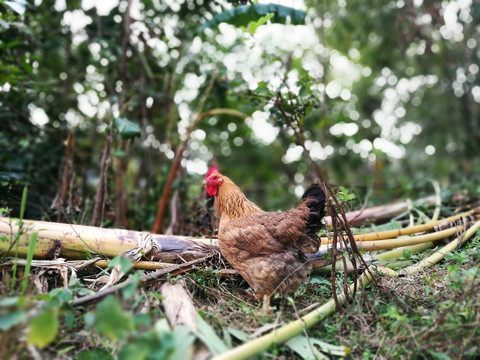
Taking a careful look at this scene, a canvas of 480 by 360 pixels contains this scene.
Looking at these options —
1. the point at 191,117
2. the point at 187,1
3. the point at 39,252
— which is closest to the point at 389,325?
the point at 39,252

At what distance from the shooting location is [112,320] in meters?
1.32

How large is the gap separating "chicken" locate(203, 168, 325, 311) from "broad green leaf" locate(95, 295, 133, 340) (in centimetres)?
129

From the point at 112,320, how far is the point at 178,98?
18.5 feet

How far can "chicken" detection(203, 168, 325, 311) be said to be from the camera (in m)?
2.48

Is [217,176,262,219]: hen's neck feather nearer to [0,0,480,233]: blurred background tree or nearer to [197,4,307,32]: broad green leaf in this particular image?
[0,0,480,233]: blurred background tree

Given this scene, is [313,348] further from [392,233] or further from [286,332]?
[392,233]

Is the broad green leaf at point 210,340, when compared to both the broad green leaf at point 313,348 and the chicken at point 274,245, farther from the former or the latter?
the chicken at point 274,245

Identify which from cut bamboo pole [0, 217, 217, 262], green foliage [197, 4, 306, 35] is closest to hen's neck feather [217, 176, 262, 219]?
cut bamboo pole [0, 217, 217, 262]

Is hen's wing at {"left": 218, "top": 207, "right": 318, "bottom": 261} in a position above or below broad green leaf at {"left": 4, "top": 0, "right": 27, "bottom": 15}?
below

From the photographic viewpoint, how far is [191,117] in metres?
6.09

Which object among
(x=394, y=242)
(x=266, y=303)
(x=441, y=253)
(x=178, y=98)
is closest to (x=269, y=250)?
(x=266, y=303)

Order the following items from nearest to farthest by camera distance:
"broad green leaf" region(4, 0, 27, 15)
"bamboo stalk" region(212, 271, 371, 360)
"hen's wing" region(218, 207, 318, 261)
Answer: "bamboo stalk" region(212, 271, 371, 360), "hen's wing" region(218, 207, 318, 261), "broad green leaf" region(4, 0, 27, 15)

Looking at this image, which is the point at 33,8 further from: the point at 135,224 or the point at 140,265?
the point at 140,265

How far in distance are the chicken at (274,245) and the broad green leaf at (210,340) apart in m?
0.66
